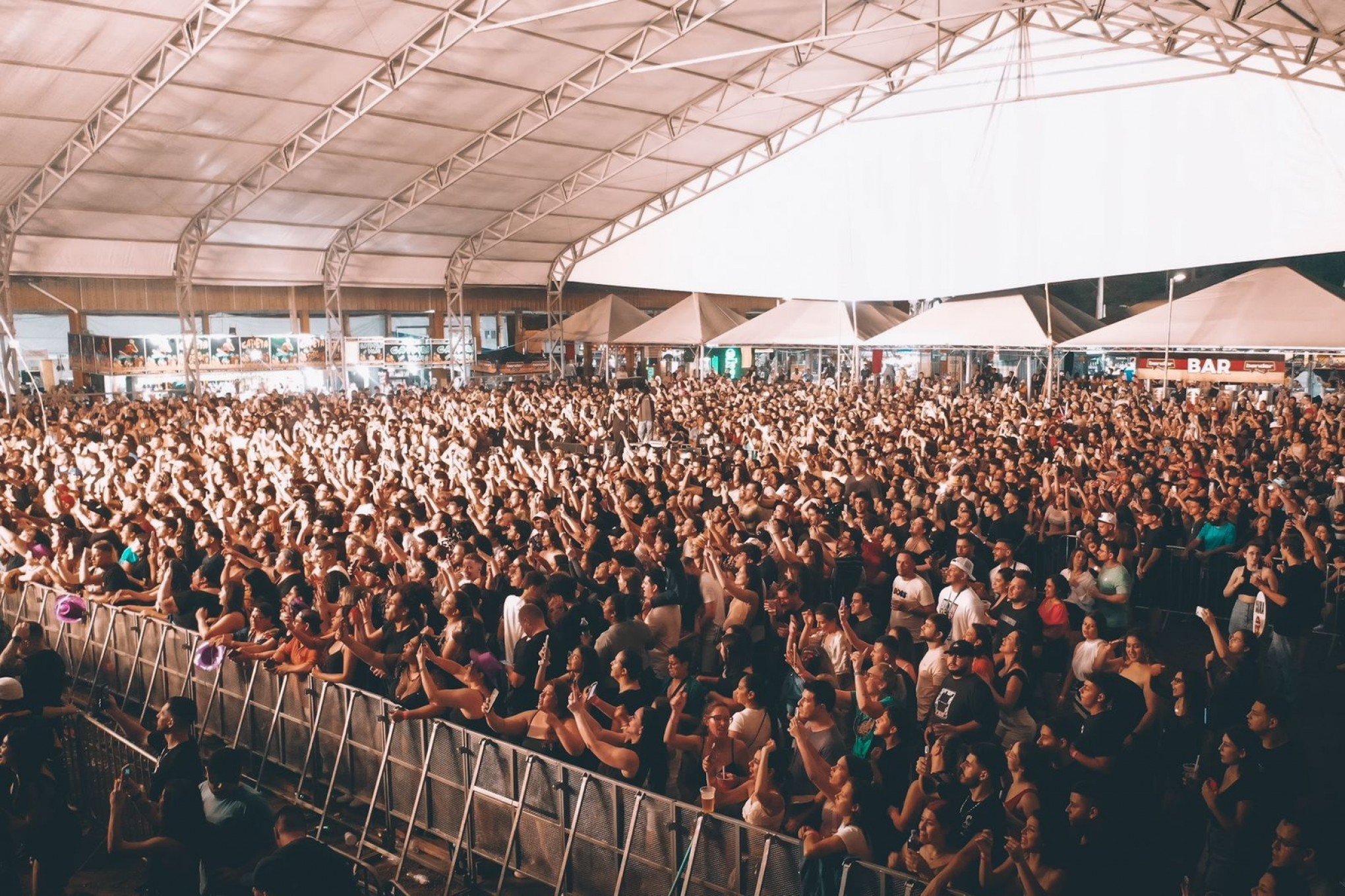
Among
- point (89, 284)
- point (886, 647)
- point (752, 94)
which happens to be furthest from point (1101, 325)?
point (89, 284)

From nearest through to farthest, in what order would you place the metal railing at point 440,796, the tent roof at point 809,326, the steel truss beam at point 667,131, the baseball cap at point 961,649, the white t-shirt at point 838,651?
the metal railing at point 440,796 → the baseball cap at point 961,649 → the white t-shirt at point 838,651 → the steel truss beam at point 667,131 → the tent roof at point 809,326

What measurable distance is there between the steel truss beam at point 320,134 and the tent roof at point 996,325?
11073 millimetres

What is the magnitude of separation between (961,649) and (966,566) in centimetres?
196

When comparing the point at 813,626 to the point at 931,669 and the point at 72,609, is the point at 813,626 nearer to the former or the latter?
the point at 931,669

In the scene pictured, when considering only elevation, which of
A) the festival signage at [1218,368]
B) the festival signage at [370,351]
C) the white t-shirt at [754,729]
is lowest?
the white t-shirt at [754,729]

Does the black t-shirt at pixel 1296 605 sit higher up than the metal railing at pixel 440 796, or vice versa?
the black t-shirt at pixel 1296 605

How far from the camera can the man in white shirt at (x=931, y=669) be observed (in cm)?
488

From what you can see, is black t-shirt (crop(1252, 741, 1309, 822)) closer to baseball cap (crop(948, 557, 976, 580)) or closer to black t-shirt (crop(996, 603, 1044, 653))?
black t-shirt (crop(996, 603, 1044, 653))

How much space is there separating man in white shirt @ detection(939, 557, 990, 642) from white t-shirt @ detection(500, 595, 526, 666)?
8.63 ft

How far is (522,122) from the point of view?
68.8 ft

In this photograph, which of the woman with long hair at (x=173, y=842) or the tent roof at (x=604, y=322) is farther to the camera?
the tent roof at (x=604, y=322)

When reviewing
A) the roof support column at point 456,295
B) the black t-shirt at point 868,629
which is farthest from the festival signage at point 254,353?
the black t-shirt at point 868,629

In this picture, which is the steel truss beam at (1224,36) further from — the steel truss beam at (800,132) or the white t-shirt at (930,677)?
the white t-shirt at (930,677)

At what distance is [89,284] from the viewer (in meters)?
28.7
